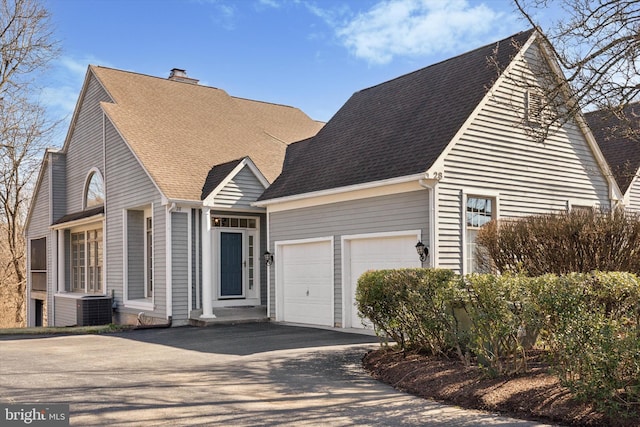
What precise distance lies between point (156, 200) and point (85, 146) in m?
6.45

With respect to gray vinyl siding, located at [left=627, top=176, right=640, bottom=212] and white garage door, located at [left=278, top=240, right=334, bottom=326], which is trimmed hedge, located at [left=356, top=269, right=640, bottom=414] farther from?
→ gray vinyl siding, located at [left=627, top=176, right=640, bottom=212]

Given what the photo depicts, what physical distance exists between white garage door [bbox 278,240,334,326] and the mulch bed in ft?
18.0

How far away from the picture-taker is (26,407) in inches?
263

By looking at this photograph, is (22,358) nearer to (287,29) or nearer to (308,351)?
(308,351)

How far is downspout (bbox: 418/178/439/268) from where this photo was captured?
37.9 ft

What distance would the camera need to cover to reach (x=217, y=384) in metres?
7.92

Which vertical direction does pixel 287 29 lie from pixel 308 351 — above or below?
above

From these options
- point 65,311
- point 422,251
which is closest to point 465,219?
point 422,251

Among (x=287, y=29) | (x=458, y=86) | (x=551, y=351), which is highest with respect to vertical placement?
(x=287, y=29)

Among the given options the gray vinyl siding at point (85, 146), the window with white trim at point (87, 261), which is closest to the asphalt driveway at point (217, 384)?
the window with white trim at point (87, 261)

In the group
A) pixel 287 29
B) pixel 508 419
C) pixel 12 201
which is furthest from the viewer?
pixel 12 201

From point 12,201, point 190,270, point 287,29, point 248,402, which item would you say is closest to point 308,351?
point 248,402

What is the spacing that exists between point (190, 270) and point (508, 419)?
1123cm

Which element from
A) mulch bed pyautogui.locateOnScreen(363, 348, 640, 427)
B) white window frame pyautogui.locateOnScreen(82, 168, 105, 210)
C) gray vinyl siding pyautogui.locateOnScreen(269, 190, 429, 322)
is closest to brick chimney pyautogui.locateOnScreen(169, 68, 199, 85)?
white window frame pyautogui.locateOnScreen(82, 168, 105, 210)
